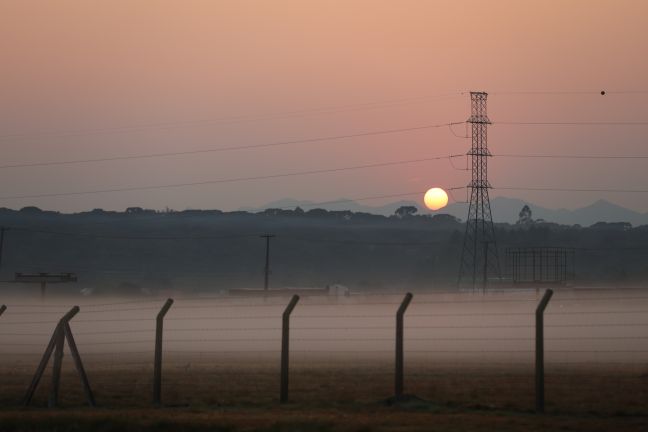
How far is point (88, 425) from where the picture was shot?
19.8 metres

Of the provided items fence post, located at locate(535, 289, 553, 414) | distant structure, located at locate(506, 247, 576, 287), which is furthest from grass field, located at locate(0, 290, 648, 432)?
distant structure, located at locate(506, 247, 576, 287)

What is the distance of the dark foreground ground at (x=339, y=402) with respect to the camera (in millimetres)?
19391

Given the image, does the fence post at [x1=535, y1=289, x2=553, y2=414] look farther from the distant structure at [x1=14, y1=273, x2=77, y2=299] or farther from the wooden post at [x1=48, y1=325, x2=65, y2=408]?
the distant structure at [x1=14, y1=273, x2=77, y2=299]

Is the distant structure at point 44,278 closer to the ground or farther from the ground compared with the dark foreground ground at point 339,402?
farther from the ground

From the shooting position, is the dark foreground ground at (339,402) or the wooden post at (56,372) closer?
the dark foreground ground at (339,402)

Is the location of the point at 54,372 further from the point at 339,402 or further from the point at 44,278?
the point at 44,278

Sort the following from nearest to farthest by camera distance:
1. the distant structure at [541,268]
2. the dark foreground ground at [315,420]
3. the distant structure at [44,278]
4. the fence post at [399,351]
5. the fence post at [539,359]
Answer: the dark foreground ground at [315,420], the fence post at [539,359], the fence post at [399,351], the distant structure at [44,278], the distant structure at [541,268]

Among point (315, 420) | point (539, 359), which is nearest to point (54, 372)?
point (315, 420)

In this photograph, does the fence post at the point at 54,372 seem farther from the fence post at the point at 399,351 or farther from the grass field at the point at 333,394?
the fence post at the point at 399,351

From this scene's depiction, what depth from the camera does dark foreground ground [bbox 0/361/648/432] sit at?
1939 cm

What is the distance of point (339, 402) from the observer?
22969mm

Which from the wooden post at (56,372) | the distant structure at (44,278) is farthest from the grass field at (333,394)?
Answer: the distant structure at (44,278)

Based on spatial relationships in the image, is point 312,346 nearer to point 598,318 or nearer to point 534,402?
point 598,318

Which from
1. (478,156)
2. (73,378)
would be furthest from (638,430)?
(478,156)
